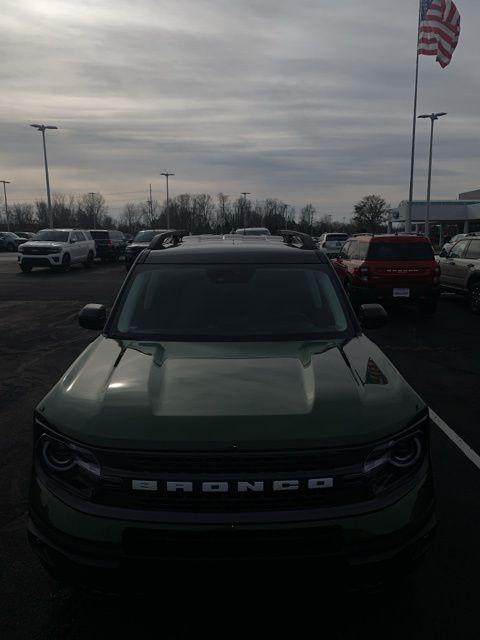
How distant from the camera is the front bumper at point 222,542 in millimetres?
2139

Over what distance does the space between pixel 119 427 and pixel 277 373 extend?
2.88 feet

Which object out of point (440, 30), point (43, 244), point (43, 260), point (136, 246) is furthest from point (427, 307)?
point (43, 244)

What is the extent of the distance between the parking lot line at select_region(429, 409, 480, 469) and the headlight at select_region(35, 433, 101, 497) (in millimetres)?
3374

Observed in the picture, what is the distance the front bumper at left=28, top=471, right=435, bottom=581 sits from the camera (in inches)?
84.2

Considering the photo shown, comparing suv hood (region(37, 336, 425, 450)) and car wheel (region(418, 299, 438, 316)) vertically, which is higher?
suv hood (region(37, 336, 425, 450))

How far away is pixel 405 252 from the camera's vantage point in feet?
41.1

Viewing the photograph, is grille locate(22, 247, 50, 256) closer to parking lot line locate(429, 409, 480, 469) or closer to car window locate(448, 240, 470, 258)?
car window locate(448, 240, 470, 258)

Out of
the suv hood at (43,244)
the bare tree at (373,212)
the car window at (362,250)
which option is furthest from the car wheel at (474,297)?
the bare tree at (373,212)

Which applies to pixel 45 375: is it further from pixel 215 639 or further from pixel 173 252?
pixel 215 639

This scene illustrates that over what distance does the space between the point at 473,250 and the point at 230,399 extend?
12.7 m

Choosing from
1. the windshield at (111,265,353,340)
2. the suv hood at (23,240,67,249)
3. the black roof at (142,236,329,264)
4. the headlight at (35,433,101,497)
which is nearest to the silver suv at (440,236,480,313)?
the black roof at (142,236,329,264)

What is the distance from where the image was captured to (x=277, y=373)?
2.82m

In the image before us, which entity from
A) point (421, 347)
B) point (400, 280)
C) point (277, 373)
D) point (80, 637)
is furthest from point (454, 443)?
point (400, 280)

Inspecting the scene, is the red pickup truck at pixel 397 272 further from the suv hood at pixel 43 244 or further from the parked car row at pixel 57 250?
the suv hood at pixel 43 244
